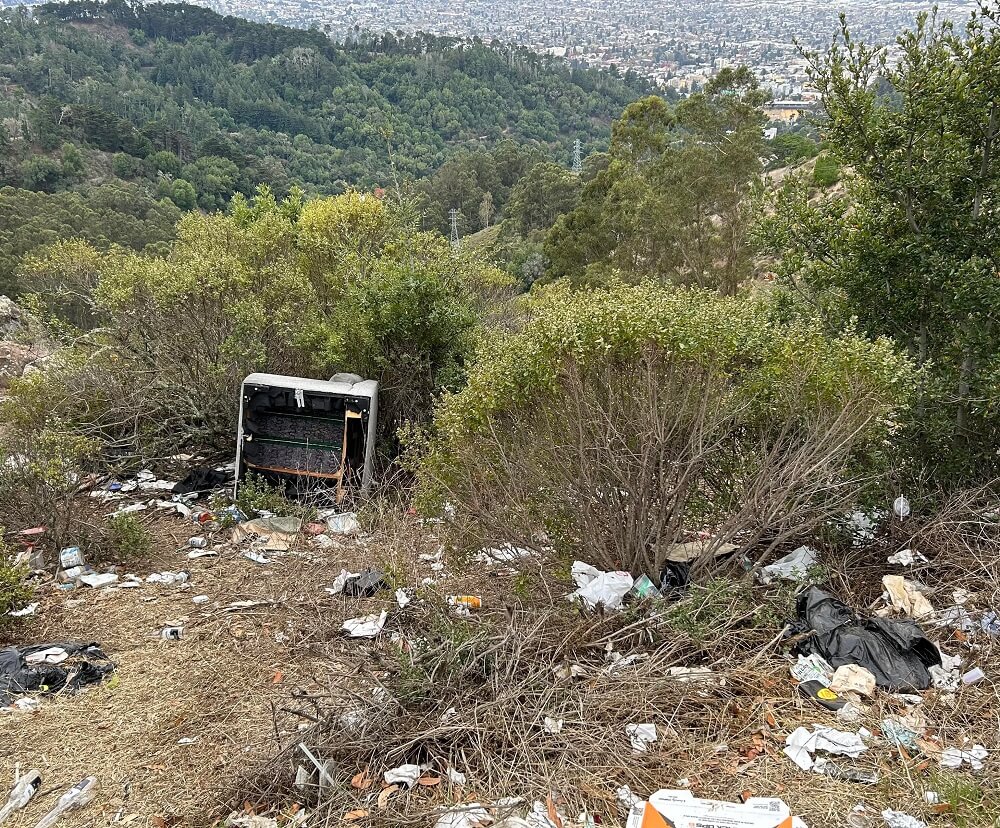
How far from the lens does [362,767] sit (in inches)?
144

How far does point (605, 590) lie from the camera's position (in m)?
A: 4.48

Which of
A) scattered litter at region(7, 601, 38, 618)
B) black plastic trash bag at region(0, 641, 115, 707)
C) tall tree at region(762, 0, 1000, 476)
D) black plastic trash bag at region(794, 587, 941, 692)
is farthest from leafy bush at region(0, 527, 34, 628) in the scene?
tall tree at region(762, 0, 1000, 476)

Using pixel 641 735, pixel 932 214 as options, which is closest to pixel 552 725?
pixel 641 735

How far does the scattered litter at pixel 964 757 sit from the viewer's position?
3330mm

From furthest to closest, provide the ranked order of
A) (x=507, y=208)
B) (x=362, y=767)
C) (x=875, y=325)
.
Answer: (x=507, y=208) → (x=875, y=325) → (x=362, y=767)

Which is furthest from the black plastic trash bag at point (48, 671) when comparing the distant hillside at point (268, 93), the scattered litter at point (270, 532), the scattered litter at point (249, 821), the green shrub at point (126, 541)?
the distant hillside at point (268, 93)

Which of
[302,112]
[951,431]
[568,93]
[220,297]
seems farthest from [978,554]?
[568,93]

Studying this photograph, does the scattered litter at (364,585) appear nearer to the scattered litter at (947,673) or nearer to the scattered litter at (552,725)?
the scattered litter at (552,725)

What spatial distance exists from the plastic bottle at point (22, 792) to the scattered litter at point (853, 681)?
158 inches

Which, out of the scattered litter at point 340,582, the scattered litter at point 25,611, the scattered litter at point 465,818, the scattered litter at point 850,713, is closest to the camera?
the scattered litter at point 465,818

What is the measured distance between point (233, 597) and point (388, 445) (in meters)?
3.49

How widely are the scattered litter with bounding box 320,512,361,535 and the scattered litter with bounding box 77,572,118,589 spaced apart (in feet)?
6.40

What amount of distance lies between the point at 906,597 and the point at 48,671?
5210 mm

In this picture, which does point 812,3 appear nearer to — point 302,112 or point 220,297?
point 302,112
